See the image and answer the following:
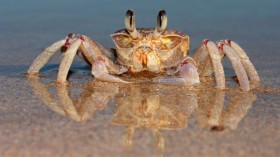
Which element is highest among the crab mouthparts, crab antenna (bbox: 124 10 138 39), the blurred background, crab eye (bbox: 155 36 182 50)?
crab antenna (bbox: 124 10 138 39)

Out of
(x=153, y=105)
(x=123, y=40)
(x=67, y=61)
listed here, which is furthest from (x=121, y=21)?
(x=153, y=105)

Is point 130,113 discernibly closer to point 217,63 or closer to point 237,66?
point 217,63

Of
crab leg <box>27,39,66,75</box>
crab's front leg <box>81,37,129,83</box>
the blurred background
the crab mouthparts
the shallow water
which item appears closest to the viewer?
the shallow water

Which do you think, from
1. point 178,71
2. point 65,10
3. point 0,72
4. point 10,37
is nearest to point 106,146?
point 178,71

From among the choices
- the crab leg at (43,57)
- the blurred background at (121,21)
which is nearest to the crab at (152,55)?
the crab leg at (43,57)

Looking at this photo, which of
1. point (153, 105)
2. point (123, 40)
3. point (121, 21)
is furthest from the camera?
point (121, 21)

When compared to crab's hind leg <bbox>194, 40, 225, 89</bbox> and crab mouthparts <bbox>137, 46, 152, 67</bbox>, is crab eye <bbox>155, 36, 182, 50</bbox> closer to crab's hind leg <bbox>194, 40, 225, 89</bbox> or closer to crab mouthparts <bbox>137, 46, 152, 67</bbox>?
crab mouthparts <bbox>137, 46, 152, 67</bbox>

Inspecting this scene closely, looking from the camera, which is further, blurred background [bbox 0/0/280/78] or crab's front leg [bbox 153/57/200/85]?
blurred background [bbox 0/0/280/78]

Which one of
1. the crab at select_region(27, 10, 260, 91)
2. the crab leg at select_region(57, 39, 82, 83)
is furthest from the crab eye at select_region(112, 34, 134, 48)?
the crab leg at select_region(57, 39, 82, 83)
